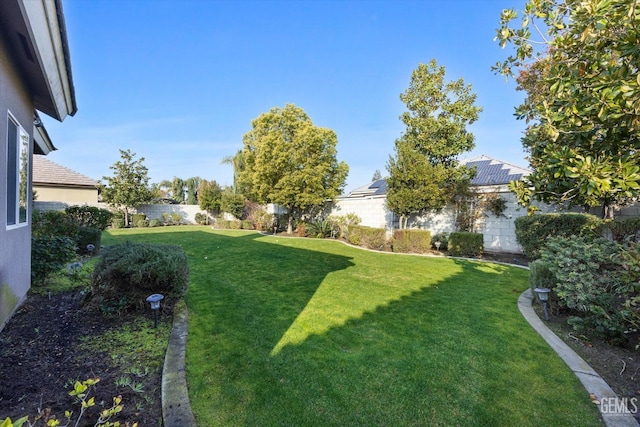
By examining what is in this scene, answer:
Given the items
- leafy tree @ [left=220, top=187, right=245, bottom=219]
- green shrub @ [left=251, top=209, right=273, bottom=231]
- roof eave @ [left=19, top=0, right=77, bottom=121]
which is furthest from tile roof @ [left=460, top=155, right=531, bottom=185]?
roof eave @ [left=19, top=0, right=77, bottom=121]

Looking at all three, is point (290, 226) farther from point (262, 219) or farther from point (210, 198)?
point (210, 198)

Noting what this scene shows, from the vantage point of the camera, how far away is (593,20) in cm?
256

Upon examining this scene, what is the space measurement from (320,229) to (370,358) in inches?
528

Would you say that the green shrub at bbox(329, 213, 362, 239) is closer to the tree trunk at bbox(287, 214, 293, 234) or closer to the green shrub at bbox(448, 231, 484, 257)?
the tree trunk at bbox(287, 214, 293, 234)

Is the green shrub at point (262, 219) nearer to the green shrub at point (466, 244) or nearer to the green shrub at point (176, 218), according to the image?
the green shrub at point (176, 218)

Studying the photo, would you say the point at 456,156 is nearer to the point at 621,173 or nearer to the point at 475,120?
the point at 475,120

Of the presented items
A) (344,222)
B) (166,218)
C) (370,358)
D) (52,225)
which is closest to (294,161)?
(344,222)

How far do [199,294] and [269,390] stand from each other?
3.48 metres

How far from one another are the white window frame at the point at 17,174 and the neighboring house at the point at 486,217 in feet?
37.8

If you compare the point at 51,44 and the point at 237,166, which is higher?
the point at 237,166

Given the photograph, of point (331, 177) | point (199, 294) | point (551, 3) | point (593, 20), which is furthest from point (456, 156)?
point (199, 294)

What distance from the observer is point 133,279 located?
163 inches

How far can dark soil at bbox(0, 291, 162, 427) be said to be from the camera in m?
2.26

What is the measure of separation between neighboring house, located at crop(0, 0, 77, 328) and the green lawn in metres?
2.53
